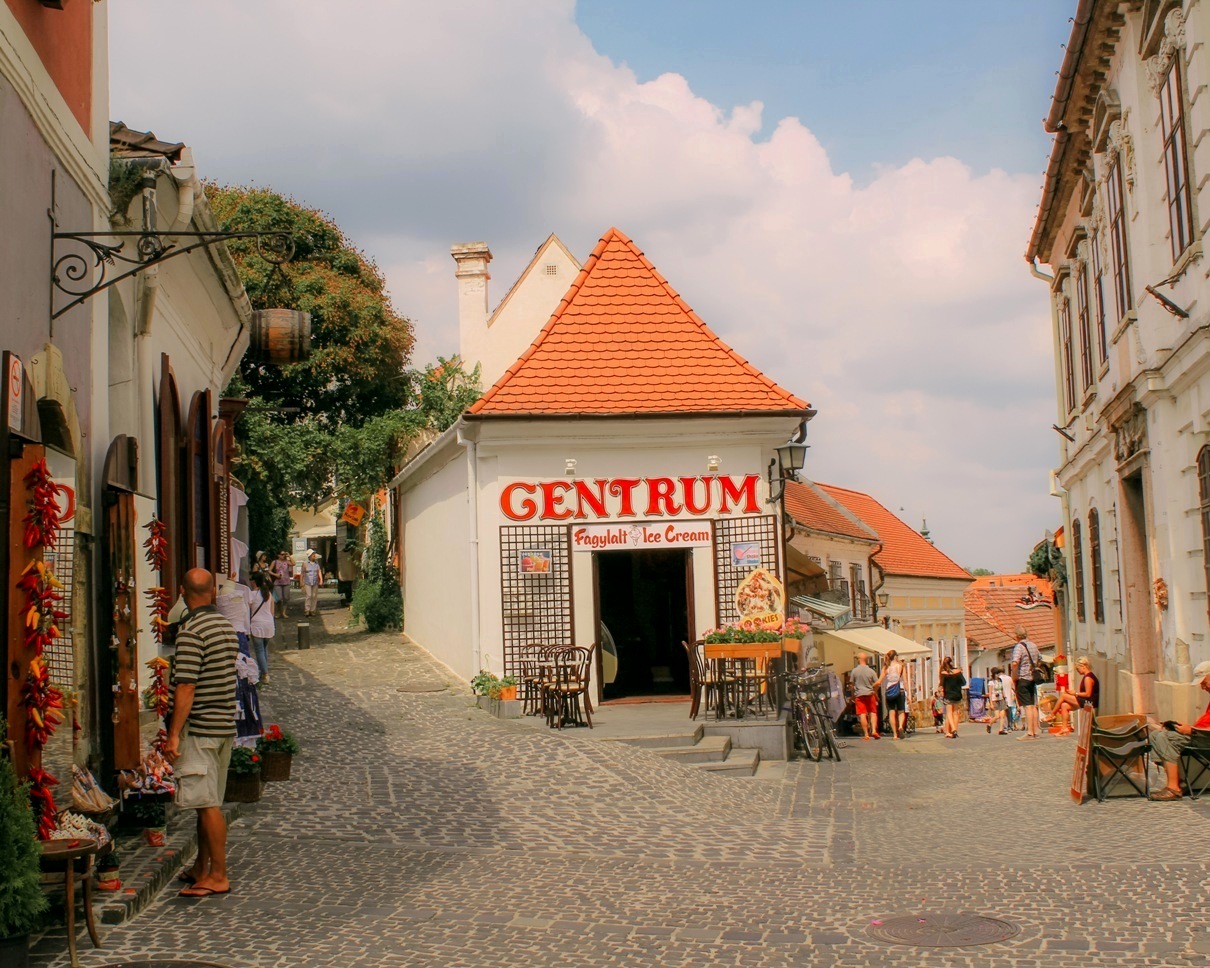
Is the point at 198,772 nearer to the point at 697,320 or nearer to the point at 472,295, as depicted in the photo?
the point at 697,320

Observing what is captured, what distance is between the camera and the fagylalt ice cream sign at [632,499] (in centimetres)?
1788

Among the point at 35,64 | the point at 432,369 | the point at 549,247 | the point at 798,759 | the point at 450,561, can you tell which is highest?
the point at 549,247

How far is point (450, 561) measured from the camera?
65.4 ft

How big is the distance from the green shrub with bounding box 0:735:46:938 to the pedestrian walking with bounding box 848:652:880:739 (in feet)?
57.8

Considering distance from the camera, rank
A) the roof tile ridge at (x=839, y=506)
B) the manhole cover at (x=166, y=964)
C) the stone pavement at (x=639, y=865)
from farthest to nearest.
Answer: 1. the roof tile ridge at (x=839, y=506)
2. the stone pavement at (x=639, y=865)
3. the manhole cover at (x=166, y=964)

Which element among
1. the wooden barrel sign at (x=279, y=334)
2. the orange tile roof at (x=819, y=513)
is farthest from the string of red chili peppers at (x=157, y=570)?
the orange tile roof at (x=819, y=513)

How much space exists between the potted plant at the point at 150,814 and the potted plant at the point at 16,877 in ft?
8.26

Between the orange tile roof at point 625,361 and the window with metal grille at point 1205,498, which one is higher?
the orange tile roof at point 625,361

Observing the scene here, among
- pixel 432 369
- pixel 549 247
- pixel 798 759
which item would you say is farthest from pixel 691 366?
pixel 549 247

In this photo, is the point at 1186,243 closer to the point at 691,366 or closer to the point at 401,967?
the point at 691,366

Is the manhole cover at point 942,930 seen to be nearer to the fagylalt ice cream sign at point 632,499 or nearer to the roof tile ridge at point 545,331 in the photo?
the fagylalt ice cream sign at point 632,499

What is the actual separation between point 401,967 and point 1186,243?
10.5m

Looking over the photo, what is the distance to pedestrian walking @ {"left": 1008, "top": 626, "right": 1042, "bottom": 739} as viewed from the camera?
20391 mm

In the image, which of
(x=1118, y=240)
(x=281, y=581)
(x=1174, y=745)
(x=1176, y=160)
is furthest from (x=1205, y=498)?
(x=281, y=581)
